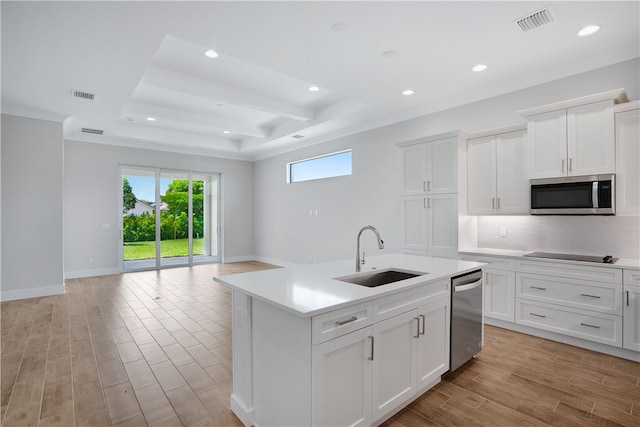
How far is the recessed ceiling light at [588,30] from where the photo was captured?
278 cm

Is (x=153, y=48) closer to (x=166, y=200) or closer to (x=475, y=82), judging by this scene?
(x=475, y=82)

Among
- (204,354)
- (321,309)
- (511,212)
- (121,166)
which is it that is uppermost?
(121,166)

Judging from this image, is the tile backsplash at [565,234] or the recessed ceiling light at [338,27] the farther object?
the tile backsplash at [565,234]

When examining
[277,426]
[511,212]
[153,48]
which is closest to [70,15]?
[153,48]

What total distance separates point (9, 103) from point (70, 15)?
3252 millimetres

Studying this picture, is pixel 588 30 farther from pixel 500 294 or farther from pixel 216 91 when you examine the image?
pixel 216 91

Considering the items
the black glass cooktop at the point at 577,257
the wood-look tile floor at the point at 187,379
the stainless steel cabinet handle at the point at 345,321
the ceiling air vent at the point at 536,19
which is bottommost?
the wood-look tile floor at the point at 187,379

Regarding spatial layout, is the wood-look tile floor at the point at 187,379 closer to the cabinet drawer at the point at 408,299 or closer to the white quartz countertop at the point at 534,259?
the cabinet drawer at the point at 408,299

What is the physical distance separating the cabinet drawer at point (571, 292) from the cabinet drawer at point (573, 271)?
0.14 ft

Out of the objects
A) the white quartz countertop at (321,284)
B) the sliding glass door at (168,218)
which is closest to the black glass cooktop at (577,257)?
the white quartz countertop at (321,284)

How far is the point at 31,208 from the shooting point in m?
4.92

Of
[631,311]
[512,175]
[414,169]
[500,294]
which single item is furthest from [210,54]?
[631,311]

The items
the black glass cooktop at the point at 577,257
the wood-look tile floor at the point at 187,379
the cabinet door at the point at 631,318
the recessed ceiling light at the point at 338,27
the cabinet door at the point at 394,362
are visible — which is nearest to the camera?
the cabinet door at the point at 394,362

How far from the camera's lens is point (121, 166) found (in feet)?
23.2
